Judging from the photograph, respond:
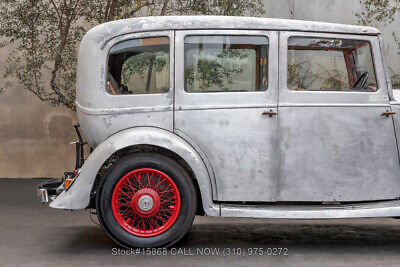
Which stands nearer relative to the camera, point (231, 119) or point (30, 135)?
point (231, 119)

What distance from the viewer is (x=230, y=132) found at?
20.4 feet

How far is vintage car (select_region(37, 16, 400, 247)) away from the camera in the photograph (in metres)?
6.16

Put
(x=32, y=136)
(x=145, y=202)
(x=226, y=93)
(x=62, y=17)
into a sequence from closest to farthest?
1. (x=145, y=202)
2. (x=226, y=93)
3. (x=62, y=17)
4. (x=32, y=136)

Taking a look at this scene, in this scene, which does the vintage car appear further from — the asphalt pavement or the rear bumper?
the asphalt pavement

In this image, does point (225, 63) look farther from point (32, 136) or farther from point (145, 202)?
point (32, 136)

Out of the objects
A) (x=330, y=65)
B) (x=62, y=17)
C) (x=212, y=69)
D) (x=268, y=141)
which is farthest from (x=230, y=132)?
(x=62, y=17)

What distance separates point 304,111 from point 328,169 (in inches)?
23.4

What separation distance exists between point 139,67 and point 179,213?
1.47m

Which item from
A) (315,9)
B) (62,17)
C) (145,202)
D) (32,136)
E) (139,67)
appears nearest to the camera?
(145,202)

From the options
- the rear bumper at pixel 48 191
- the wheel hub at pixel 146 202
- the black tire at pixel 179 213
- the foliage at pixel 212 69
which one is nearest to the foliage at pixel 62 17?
the rear bumper at pixel 48 191

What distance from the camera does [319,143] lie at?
245 inches

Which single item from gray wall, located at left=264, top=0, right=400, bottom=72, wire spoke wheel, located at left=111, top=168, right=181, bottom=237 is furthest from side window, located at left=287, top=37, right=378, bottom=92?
gray wall, located at left=264, top=0, right=400, bottom=72

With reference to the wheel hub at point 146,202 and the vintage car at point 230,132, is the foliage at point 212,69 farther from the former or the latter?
the wheel hub at point 146,202

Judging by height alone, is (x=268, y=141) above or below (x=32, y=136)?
above
